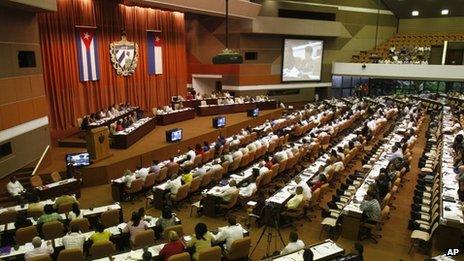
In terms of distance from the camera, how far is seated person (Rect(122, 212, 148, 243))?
7305 mm

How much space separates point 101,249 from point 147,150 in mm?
7853

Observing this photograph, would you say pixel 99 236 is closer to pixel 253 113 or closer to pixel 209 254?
pixel 209 254

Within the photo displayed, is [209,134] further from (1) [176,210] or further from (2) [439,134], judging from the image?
(2) [439,134]

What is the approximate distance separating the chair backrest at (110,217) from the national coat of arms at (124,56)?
12.2 meters

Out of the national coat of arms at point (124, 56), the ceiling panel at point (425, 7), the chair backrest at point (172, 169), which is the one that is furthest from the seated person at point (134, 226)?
the ceiling panel at point (425, 7)

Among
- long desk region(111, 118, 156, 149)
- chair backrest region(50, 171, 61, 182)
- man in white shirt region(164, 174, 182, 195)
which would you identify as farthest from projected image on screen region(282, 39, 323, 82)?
chair backrest region(50, 171, 61, 182)

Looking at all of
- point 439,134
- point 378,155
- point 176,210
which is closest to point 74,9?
point 176,210

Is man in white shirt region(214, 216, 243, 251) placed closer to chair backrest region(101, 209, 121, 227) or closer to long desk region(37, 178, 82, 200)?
chair backrest region(101, 209, 121, 227)

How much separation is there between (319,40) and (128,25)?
51.5 feet

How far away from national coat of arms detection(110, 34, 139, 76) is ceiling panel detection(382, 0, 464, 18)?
22.6 meters

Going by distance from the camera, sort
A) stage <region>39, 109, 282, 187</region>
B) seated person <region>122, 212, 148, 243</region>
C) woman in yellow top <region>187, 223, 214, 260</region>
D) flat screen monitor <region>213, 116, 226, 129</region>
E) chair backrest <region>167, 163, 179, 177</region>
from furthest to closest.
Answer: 1. flat screen monitor <region>213, 116, 226, 129</region>
2. stage <region>39, 109, 282, 187</region>
3. chair backrest <region>167, 163, 179, 177</region>
4. seated person <region>122, 212, 148, 243</region>
5. woman in yellow top <region>187, 223, 214, 260</region>

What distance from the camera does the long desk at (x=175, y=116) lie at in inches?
746

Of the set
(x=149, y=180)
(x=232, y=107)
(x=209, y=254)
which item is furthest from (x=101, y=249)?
(x=232, y=107)

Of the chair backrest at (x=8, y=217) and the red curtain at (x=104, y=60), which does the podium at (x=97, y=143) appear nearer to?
the red curtain at (x=104, y=60)
